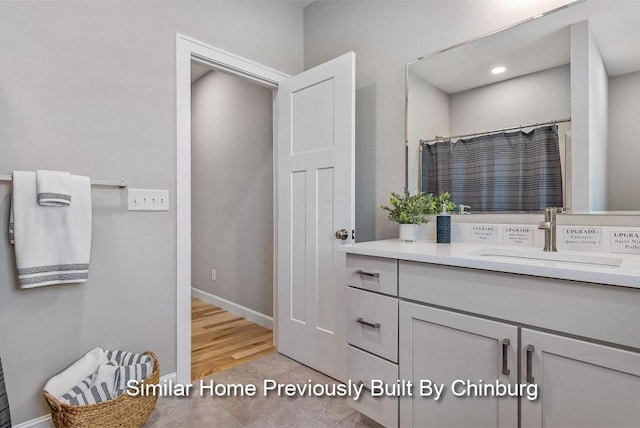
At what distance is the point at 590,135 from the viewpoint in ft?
4.57

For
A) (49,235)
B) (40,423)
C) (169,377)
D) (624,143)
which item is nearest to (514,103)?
(624,143)

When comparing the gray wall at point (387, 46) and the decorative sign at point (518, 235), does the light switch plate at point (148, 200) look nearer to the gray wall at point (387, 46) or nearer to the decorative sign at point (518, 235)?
the gray wall at point (387, 46)

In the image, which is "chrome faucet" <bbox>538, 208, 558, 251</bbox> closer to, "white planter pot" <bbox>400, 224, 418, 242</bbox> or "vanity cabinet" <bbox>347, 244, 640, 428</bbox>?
"vanity cabinet" <bbox>347, 244, 640, 428</bbox>

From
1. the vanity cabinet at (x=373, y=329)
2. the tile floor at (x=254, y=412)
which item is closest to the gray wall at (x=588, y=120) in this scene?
the vanity cabinet at (x=373, y=329)

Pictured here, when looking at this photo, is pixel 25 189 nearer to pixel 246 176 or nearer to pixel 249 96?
pixel 246 176

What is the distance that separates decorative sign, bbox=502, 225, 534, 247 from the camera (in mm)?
1543

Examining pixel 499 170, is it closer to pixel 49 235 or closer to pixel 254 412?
pixel 254 412

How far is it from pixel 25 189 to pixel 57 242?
0.83ft

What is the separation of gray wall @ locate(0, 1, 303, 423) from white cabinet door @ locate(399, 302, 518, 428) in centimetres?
134

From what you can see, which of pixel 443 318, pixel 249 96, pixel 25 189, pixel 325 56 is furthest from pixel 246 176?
pixel 443 318

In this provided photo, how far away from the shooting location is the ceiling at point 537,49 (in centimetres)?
133

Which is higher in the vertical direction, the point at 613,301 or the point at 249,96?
the point at 249,96

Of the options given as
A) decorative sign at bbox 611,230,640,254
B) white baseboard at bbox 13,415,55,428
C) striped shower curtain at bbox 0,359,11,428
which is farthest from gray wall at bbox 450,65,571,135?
white baseboard at bbox 13,415,55,428

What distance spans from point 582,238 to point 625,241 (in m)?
0.13
